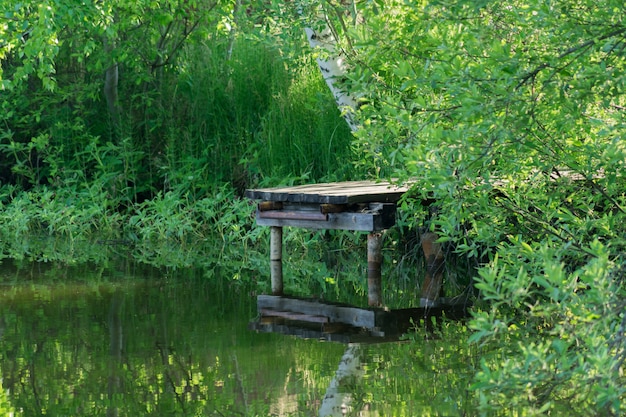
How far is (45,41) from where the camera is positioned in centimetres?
1023

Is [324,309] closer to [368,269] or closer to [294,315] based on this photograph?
[294,315]

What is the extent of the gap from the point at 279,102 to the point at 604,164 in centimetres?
640

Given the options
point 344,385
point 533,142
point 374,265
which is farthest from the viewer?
point 374,265

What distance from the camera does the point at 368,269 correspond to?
8.17 meters

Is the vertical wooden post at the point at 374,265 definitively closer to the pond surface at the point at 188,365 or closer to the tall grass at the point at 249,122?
the pond surface at the point at 188,365

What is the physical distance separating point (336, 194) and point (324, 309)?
35.4 inches

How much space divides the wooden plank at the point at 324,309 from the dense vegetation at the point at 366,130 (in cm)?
79

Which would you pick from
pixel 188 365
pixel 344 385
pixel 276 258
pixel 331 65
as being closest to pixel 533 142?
pixel 344 385

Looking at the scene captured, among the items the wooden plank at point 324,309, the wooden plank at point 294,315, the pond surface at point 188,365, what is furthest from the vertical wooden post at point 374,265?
the pond surface at point 188,365

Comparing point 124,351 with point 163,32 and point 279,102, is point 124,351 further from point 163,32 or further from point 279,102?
point 163,32

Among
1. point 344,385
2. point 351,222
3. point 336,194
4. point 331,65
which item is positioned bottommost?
point 344,385

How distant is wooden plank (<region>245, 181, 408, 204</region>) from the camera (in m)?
7.91

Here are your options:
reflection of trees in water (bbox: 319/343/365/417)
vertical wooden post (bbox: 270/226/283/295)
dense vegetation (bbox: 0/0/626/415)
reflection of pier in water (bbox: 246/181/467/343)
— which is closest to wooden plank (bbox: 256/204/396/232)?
reflection of pier in water (bbox: 246/181/467/343)

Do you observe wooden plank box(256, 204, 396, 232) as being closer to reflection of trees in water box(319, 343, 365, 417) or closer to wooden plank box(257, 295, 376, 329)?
wooden plank box(257, 295, 376, 329)
